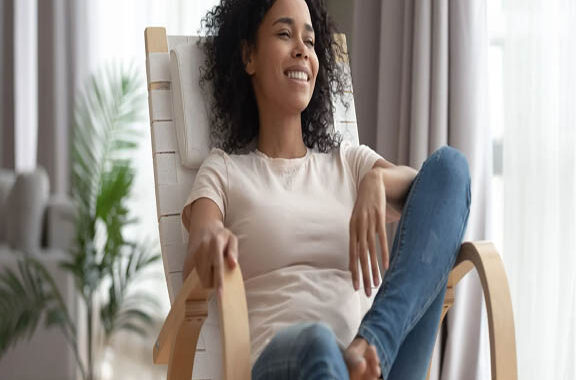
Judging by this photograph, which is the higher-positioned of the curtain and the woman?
the curtain

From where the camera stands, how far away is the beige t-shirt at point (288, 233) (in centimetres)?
160

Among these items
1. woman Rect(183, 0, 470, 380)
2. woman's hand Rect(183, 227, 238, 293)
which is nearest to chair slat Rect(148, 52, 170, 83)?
woman Rect(183, 0, 470, 380)

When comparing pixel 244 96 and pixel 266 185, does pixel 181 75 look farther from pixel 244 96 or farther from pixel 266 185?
pixel 266 185

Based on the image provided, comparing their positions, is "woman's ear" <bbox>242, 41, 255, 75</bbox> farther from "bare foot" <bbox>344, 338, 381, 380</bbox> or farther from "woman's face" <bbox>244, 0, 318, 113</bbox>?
"bare foot" <bbox>344, 338, 381, 380</bbox>

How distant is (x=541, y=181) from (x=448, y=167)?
2.51 feet

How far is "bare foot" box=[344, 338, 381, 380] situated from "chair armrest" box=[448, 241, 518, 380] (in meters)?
0.24

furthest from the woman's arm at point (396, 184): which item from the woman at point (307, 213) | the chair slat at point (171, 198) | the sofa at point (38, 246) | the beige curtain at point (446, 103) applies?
the sofa at point (38, 246)

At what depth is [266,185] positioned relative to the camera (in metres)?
1.73

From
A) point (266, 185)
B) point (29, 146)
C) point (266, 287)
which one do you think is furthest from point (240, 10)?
point (29, 146)

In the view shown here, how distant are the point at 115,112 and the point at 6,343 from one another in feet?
3.35

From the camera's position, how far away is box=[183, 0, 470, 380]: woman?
1.36 metres

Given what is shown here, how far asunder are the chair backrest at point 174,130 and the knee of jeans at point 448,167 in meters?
0.51

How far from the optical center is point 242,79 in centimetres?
188

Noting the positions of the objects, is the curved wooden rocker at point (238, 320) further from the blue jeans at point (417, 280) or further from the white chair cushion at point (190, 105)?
the white chair cushion at point (190, 105)
